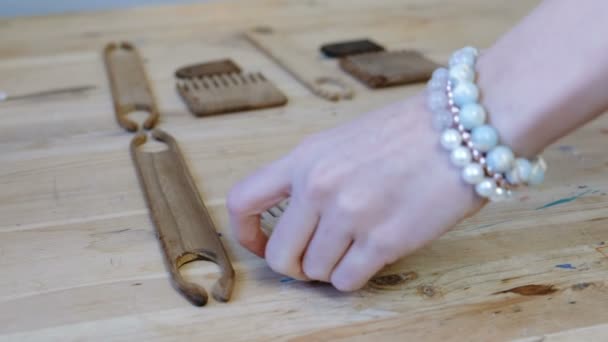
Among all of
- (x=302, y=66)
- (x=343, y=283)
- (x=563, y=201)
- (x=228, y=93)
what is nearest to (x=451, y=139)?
(x=343, y=283)

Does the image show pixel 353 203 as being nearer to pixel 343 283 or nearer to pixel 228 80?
pixel 343 283

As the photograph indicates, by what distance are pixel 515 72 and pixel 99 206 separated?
17.6 inches

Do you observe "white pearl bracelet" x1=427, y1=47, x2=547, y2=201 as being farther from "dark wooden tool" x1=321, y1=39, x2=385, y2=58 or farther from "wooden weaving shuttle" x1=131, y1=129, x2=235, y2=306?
"dark wooden tool" x1=321, y1=39, x2=385, y2=58

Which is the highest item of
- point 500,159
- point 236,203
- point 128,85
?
point 500,159

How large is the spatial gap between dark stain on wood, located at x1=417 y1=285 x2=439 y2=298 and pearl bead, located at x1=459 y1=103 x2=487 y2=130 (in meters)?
0.16

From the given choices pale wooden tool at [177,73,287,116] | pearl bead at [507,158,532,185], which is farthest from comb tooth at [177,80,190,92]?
pearl bead at [507,158,532,185]

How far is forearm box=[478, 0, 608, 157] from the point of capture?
0.50m

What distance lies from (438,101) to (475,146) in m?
0.05

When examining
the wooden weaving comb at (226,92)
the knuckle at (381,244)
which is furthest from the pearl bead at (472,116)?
the wooden weaving comb at (226,92)

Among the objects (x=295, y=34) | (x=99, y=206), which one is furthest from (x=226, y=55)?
(x=99, y=206)

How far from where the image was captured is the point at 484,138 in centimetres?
52

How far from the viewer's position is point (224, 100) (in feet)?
3.18

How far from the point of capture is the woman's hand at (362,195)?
539 mm

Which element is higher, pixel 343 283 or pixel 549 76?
pixel 549 76
